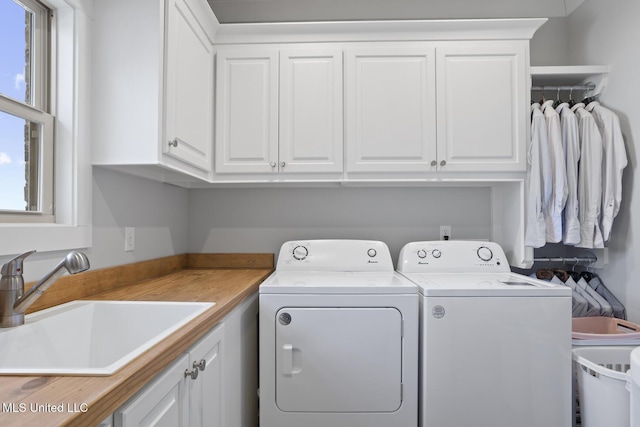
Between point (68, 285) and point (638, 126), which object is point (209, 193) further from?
point (638, 126)

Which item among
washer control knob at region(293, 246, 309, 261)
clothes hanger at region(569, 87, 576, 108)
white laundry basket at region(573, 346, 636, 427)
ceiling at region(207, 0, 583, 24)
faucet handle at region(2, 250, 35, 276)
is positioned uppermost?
ceiling at region(207, 0, 583, 24)

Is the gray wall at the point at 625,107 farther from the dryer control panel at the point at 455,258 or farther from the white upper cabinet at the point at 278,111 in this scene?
the white upper cabinet at the point at 278,111

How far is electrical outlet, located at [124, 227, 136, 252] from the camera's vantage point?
1707 mm

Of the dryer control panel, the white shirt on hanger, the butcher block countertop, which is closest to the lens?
the butcher block countertop

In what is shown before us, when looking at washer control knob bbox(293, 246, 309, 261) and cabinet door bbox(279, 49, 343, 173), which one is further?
washer control knob bbox(293, 246, 309, 261)

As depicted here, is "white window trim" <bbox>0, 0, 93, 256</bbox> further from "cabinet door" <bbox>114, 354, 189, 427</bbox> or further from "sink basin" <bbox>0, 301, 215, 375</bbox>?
"cabinet door" <bbox>114, 354, 189, 427</bbox>

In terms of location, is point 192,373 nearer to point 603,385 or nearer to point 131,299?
point 131,299

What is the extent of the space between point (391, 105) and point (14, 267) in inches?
70.9

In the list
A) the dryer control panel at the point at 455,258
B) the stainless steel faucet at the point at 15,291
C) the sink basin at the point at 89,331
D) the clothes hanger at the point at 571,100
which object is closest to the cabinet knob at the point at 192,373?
the sink basin at the point at 89,331

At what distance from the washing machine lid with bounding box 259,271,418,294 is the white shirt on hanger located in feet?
2.61

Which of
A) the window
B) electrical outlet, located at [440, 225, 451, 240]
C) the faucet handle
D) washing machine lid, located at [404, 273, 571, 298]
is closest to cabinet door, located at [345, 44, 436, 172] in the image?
electrical outlet, located at [440, 225, 451, 240]

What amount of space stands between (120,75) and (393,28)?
4.73 ft

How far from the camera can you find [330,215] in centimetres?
240

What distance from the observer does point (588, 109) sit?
206 cm
